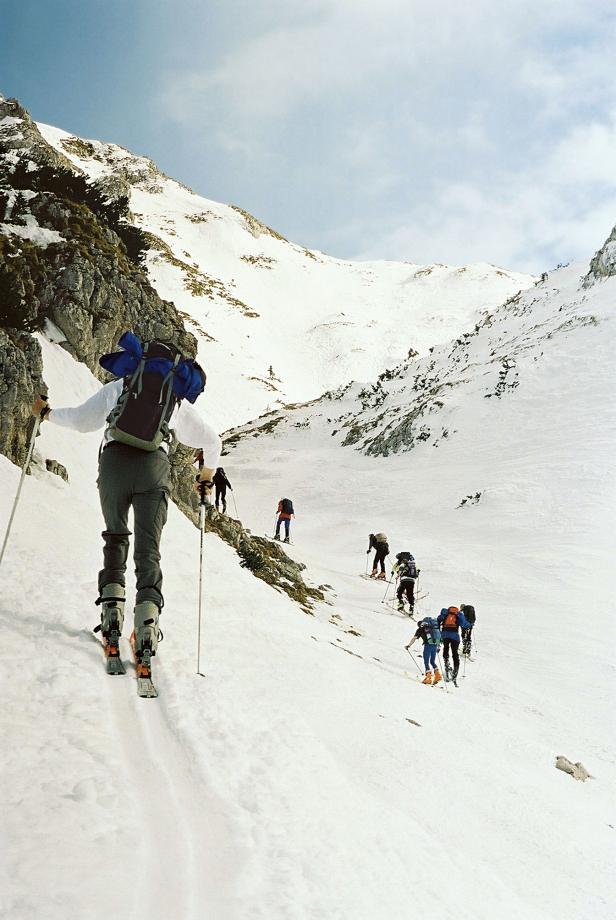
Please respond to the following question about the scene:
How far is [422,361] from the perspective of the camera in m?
44.6

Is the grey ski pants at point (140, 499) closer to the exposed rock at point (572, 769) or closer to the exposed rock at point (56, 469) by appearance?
the exposed rock at point (56, 469)

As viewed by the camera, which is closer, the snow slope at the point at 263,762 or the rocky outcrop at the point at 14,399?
the snow slope at the point at 263,762

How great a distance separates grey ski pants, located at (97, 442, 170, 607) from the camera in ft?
12.1

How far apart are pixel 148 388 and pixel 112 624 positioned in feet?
5.04

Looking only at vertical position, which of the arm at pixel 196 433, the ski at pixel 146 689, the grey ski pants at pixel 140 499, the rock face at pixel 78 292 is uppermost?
the rock face at pixel 78 292

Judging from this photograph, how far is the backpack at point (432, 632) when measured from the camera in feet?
33.6

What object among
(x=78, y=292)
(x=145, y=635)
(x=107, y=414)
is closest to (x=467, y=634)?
(x=145, y=635)

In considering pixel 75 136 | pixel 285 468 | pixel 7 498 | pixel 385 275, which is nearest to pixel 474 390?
pixel 285 468

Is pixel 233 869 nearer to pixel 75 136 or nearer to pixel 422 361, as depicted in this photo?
pixel 422 361

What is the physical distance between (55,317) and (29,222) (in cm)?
358

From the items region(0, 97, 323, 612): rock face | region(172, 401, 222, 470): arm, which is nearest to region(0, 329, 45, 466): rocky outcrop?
region(0, 97, 323, 612): rock face

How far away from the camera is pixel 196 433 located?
4.20m

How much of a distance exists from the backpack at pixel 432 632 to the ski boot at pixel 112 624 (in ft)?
24.7

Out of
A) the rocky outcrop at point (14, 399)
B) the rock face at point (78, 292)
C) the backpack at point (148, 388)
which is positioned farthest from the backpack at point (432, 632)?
the backpack at point (148, 388)
